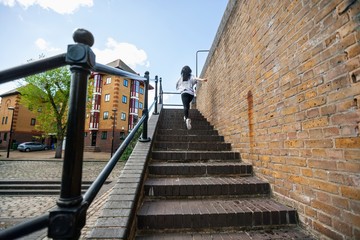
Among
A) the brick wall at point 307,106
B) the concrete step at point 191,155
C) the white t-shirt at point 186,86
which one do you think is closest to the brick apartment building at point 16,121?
the white t-shirt at point 186,86

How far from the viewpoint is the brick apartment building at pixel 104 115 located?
26578 mm

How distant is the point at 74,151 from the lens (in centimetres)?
70

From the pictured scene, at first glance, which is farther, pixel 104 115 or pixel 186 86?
pixel 104 115

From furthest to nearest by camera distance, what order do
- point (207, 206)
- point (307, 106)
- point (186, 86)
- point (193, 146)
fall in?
point (186, 86)
point (193, 146)
point (207, 206)
point (307, 106)

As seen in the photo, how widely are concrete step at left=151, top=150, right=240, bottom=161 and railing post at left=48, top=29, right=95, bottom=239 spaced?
8.29 feet

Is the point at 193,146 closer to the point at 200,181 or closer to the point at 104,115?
the point at 200,181

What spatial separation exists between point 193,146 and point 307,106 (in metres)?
2.34

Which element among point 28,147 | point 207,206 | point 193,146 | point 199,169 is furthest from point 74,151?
point 28,147

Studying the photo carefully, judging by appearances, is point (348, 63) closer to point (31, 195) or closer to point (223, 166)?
point (223, 166)

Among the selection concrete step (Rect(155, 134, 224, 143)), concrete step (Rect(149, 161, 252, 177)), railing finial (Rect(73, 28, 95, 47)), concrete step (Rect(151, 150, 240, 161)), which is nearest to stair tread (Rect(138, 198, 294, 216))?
concrete step (Rect(149, 161, 252, 177))

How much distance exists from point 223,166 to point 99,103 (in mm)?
28752

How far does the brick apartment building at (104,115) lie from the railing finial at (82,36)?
2546 cm

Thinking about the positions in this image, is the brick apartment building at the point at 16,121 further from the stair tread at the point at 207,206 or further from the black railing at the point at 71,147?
the black railing at the point at 71,147

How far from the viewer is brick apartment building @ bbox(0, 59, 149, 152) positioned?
26578 millimetres
